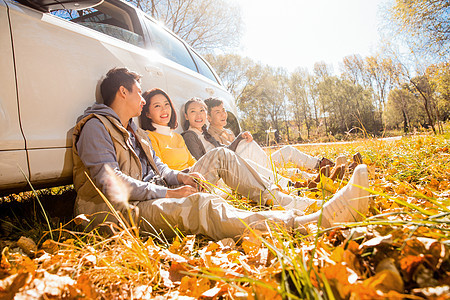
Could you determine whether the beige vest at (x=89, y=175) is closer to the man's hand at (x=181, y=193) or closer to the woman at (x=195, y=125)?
the man's hand at (x=181, y=193)

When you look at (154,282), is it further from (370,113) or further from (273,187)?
(370,113)

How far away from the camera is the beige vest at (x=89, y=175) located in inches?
58.7

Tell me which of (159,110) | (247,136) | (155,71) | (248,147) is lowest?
(248,147)

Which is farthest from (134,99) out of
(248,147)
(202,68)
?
(202,68)

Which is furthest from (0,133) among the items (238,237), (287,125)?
(287,125)

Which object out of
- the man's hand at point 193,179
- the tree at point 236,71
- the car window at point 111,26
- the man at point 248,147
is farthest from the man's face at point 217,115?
the tree at point 236,71

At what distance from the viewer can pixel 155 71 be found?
2.46m

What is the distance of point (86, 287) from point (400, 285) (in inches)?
33.5

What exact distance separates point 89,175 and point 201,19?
45.9ft

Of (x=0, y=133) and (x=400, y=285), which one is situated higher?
(x=0, y=133)

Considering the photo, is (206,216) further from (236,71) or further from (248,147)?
(236,71)

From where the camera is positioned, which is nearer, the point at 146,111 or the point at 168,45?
the point at 146,111

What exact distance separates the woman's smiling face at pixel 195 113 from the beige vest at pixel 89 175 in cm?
127

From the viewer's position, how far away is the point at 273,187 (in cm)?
187
